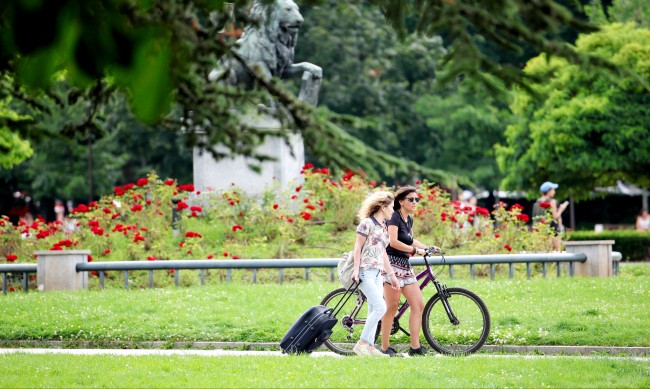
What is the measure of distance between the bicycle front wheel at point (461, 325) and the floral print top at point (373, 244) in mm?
798

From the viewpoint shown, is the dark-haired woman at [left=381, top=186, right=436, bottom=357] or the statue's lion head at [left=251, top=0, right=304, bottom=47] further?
Answer: the statue's lion head at [left=251, top=0, right=304, bottom=47]

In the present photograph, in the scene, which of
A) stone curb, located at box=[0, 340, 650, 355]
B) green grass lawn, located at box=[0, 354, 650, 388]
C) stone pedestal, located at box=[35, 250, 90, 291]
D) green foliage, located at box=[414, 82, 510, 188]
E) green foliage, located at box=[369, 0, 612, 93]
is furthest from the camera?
green foliage, located at box=[414, 82, 510, 188]

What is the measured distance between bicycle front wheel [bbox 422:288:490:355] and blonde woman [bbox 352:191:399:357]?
626 mm

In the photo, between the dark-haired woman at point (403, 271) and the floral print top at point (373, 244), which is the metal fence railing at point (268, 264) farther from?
the floral print top at point (373, 244)

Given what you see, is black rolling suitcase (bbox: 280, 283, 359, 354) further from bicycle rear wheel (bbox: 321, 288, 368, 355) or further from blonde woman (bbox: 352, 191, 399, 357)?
bicycle rear wheel (bbox: 321, 288, 368, 355)

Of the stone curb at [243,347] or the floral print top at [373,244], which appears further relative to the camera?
the stone curb at [243,347]

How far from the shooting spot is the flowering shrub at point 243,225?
1773 centimetres

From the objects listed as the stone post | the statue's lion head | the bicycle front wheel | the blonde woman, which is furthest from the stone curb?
the statue's lion head

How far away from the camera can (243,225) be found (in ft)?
62.2

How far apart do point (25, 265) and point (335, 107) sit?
2833 centimetres

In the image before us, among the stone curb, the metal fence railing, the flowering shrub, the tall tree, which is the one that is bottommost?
the stone curb

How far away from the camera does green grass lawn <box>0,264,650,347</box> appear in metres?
11.8

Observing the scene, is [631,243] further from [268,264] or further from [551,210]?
[268,264]

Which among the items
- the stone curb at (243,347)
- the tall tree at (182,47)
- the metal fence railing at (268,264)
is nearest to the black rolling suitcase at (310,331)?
the stone curb at (243,347)
